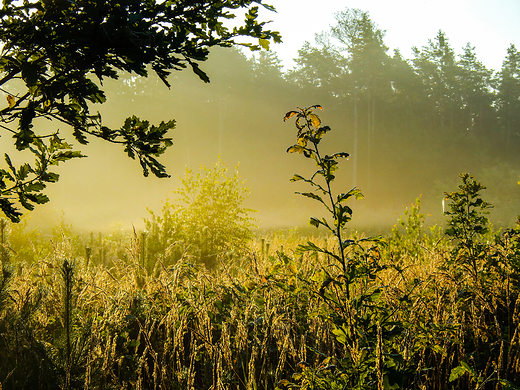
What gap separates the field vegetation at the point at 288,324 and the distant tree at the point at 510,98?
128 feet

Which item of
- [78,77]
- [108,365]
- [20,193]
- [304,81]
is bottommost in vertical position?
[108,365]

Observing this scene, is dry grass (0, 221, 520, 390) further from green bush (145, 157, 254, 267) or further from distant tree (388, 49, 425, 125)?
distant tree (388, 49, 425, 125)

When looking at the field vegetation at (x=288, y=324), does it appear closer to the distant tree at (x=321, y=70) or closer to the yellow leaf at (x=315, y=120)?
the yellow leaf at (x=315, y=120)

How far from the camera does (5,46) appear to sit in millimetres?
1299

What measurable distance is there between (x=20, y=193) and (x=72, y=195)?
41004 millimetres

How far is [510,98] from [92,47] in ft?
139

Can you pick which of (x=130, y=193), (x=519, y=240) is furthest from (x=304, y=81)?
(x=519, y=240)

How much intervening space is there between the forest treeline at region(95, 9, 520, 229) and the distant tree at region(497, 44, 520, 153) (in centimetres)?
10

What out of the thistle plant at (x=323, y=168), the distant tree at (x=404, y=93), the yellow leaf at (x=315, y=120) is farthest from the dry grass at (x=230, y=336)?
the distant tree at (x=404, y=93)

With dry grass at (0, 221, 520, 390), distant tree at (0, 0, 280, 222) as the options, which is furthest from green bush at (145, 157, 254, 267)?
distant tree at (0, 0, 280, 222)

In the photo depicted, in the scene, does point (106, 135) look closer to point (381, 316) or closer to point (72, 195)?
point (381, 316)

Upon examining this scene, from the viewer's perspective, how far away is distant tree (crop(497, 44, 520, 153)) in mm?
33688

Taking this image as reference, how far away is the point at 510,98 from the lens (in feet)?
112

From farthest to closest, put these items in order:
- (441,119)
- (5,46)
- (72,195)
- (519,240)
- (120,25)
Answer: (72,195) → (441,119) → (519,240) → (5,46) → (120,25)
